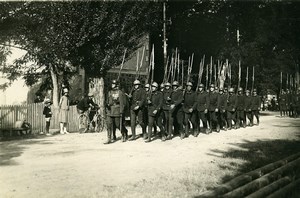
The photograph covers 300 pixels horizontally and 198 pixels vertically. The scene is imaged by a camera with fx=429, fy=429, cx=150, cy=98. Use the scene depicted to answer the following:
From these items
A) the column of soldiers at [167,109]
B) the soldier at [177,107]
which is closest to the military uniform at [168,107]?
the column of soldiers at [167,109]

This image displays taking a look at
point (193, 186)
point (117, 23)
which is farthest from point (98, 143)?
point (117, 23)

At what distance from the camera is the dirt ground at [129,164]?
23.3ft

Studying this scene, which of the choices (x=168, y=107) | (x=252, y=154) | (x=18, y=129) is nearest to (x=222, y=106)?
(x=168, y=107)

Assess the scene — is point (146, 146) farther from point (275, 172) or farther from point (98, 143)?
point (275, 172)

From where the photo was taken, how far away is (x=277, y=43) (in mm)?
33594

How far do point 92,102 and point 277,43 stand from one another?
2075 centimetres

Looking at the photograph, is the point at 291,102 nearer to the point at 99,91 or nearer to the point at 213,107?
the point at 213,107

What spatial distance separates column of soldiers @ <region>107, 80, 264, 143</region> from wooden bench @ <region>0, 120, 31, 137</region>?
15.6 feet

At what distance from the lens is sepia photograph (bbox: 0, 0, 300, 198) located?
7.72m

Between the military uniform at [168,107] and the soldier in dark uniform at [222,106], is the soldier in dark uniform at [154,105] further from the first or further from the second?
the soldier in dark uniform at [222,106]

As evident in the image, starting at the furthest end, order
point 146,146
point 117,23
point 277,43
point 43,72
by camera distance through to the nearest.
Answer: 1. point 277,43
2. point 43,72
3. point 117,23
4. point 146,146

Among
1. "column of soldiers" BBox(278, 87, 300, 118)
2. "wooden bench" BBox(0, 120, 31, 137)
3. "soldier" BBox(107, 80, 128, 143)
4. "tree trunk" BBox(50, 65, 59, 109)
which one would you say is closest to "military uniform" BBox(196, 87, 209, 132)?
"soldier" BBox(107, 80, 128, 143)

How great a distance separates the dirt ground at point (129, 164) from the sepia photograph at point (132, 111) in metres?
0.03

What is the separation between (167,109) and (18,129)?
6176mm
